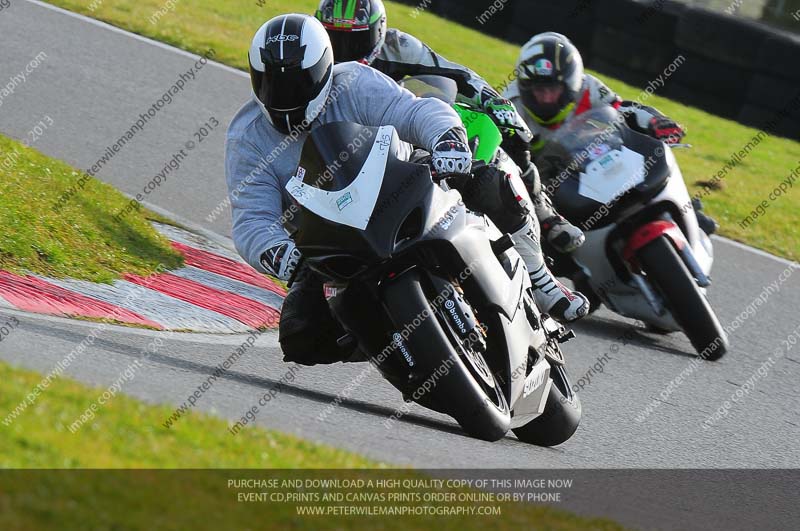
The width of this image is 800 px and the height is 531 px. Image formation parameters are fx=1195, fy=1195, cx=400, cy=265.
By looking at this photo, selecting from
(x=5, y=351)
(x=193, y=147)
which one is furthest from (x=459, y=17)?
(x=5, y=351)

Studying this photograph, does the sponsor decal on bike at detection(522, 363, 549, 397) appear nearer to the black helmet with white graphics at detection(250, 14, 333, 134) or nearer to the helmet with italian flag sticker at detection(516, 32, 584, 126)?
the black helmet with white graphics at detection(250, 14, 333, 134)

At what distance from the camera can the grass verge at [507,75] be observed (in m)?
11.7

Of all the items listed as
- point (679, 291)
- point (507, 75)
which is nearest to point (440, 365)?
point (679, 291)

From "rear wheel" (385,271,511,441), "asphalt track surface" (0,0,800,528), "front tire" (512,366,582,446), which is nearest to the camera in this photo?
"rear wheel" (385,271,511,441)

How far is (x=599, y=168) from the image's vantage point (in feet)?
24.2

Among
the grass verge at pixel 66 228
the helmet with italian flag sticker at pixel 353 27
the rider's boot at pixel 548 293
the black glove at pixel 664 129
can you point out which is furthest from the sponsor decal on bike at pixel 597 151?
the grass verge at pixel 66 228

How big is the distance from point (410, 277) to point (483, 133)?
5.91ft

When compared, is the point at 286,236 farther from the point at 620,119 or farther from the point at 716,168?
the point at 716,168

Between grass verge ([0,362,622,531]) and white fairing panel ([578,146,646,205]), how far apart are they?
3377 millimetres

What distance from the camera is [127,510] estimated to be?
321 centimetres

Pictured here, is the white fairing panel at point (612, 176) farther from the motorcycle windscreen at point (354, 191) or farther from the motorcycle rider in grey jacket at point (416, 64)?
the motorcycle windscreen at point (354, 191)

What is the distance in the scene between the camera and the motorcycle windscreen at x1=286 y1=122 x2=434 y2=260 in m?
4.60

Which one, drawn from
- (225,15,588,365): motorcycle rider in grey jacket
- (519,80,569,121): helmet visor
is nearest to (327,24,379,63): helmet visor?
(519,80,569,121): helmet visor

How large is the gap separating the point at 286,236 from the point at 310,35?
2.90 ft
